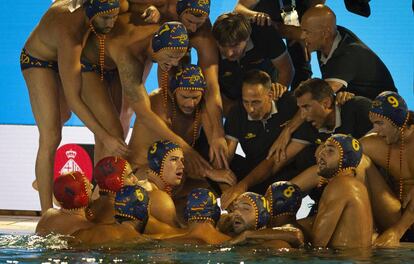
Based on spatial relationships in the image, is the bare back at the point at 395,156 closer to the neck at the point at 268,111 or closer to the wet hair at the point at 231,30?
the neck at the point at 268,111

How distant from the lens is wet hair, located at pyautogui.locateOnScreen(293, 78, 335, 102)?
Result: 19.8ft

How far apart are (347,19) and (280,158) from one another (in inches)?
101

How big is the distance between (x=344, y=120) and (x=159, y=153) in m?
1.18

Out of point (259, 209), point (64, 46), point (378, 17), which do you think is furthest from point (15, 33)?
point (259, 209)

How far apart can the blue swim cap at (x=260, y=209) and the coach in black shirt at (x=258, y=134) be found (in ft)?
1.66

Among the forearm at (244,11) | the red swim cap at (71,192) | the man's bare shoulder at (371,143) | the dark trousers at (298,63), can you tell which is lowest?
the red swim cap at (71,192)

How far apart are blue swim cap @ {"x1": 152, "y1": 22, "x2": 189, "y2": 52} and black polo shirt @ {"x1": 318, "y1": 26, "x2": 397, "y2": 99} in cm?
102

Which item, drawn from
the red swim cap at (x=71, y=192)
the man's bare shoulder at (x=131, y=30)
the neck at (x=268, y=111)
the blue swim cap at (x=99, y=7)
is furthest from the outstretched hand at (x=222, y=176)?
the blue swim cap at (x=99, y=7)

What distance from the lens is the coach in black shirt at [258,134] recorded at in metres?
6.13

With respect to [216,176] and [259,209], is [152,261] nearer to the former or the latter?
[259,209]

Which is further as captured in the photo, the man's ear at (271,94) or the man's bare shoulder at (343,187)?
the man's ear at (271,94)

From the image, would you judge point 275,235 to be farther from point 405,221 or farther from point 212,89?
→ point 212,89

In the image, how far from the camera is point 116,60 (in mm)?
6273

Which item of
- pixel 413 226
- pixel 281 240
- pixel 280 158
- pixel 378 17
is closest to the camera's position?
pixel 281 240
